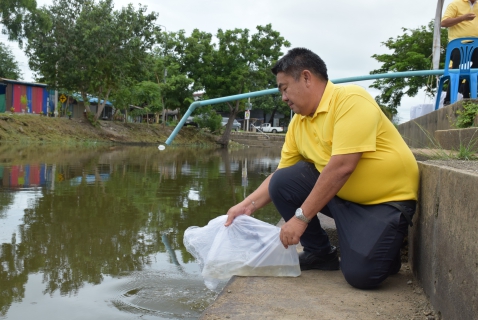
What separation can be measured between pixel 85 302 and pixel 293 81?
5.06ft

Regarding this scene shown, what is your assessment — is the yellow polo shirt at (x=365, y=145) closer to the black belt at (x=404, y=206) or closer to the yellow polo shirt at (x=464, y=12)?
the black belt at (x=404, y=206)

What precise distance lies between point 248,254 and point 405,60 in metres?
20.6

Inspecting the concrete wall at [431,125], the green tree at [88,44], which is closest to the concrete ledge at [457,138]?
the concrete wall at [431,125]

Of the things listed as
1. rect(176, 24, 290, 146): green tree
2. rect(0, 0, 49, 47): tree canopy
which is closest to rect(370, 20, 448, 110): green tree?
rect(176, 24, 290, 146): green tree

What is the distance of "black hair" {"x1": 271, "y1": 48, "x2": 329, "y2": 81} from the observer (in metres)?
2.54

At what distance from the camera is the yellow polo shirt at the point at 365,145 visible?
2.37m

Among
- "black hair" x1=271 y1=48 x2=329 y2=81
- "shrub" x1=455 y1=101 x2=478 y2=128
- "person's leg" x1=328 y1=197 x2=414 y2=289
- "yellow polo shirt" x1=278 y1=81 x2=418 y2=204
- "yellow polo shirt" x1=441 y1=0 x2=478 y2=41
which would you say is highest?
"yellow polo shirt" x1=441 y1=0 x2=478 y2=41

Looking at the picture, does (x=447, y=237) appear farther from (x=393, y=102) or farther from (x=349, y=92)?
(x=393, y=102)

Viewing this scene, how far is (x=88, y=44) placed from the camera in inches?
1008

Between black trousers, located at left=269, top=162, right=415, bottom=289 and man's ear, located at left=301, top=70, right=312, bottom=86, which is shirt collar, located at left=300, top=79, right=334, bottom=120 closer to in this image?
man's ear, located at left=301, top=70, right=312, bottom=86

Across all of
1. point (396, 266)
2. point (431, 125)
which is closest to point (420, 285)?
point (396, 266)

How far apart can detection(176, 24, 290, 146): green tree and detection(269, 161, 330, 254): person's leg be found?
100 ft

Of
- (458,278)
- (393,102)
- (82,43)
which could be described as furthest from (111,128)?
(458,278)

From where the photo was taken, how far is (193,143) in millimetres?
33469
